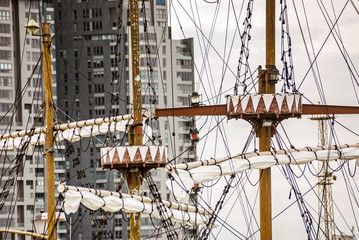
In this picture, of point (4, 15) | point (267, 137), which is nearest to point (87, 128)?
point (267, 137)

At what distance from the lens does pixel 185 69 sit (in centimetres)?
10338

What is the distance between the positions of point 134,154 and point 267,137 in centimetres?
498

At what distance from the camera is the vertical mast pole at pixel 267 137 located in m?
34.9

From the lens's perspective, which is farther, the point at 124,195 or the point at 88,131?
the point at 88,131

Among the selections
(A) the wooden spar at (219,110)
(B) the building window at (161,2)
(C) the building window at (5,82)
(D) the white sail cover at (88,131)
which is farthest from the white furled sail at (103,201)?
(C) the building window at (5,82)

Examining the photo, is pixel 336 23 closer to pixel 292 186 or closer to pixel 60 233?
pixel 292 186

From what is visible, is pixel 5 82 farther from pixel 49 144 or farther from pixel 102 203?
pixel 102 203

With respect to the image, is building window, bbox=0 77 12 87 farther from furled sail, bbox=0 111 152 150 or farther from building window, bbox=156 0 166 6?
furled sail, bbox=0 111 152 150

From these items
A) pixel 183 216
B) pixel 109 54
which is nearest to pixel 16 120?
pixel 109 54

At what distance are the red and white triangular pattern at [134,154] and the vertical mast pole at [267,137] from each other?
3686mm

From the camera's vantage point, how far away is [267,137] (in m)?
36.0

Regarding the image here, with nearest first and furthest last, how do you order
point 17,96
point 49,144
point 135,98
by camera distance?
point 135,98 → point 49,144 → point 17,96

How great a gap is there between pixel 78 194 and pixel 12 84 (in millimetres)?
71670

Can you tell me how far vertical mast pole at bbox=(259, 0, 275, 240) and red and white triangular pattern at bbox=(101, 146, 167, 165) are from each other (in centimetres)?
369
